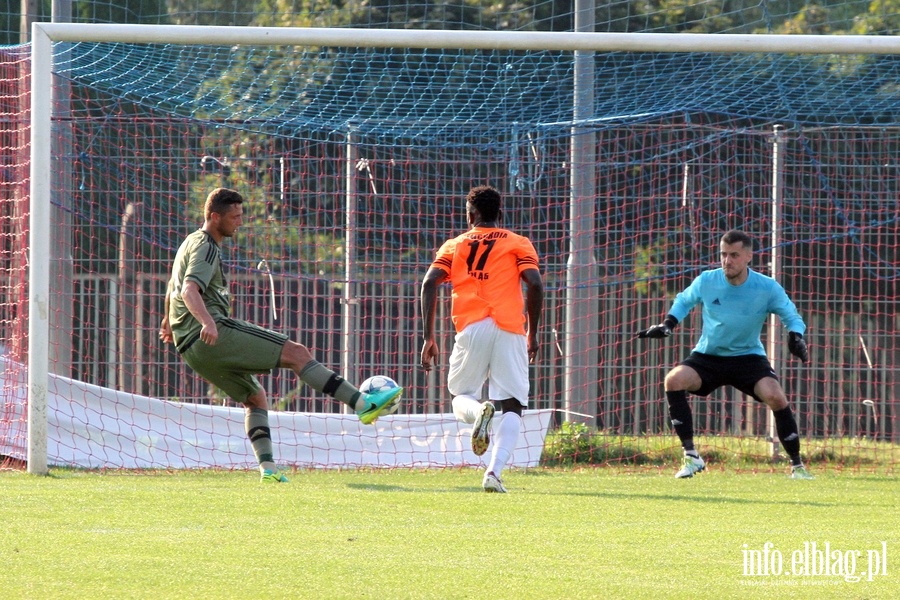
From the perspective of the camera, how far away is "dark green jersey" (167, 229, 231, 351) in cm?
738

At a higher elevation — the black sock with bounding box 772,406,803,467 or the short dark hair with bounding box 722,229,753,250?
the short dark hair with bounding box 722,229,753,250

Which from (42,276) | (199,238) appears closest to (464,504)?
(199,238)

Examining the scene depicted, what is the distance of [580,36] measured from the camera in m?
8.34

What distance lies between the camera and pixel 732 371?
28.8 ft

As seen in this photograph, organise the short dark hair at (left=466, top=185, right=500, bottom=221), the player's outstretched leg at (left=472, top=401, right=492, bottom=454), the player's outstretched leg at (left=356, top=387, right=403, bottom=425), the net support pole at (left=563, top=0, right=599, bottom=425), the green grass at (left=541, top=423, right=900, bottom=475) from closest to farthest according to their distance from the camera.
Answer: the player's outstretched leg at (left=472, top=401, right=492, bottom=454), the player's outstretched leg at (left=356, top=387, right=403, bottom=425), the short dark hair at (left=466, top=185, right=500, bottom=221), the green grass at (left=541, top=423, right=900, bottom=475), the net support pole at (left=563, top=0, right=599, bottom=425)

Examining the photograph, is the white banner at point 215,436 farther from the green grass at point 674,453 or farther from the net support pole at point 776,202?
the net support pole at point 776,202

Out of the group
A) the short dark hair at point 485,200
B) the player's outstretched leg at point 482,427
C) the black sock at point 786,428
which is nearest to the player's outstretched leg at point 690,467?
the black sock at point 786,428

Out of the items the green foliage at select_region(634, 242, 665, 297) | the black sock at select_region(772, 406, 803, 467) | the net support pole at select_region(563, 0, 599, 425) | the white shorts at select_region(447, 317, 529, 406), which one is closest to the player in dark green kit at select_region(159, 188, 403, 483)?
the white shorts at select_region(447, 317, 529, 406)

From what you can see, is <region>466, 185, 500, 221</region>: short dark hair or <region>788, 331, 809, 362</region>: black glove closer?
<region>466, 185, 500, 221</region>: short dark hair

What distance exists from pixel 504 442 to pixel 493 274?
3.28ft

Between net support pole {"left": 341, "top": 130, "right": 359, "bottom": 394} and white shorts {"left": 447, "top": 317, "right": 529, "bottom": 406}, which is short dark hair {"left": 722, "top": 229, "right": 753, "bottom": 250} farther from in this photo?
net support pole {"left": 341, "top": 130, "right": 359, "bottom": 394}

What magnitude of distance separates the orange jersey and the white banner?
94.6 inches

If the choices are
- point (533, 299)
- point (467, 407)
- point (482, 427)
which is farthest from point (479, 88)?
point (482, 427)

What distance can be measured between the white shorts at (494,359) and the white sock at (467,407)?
0.09m
